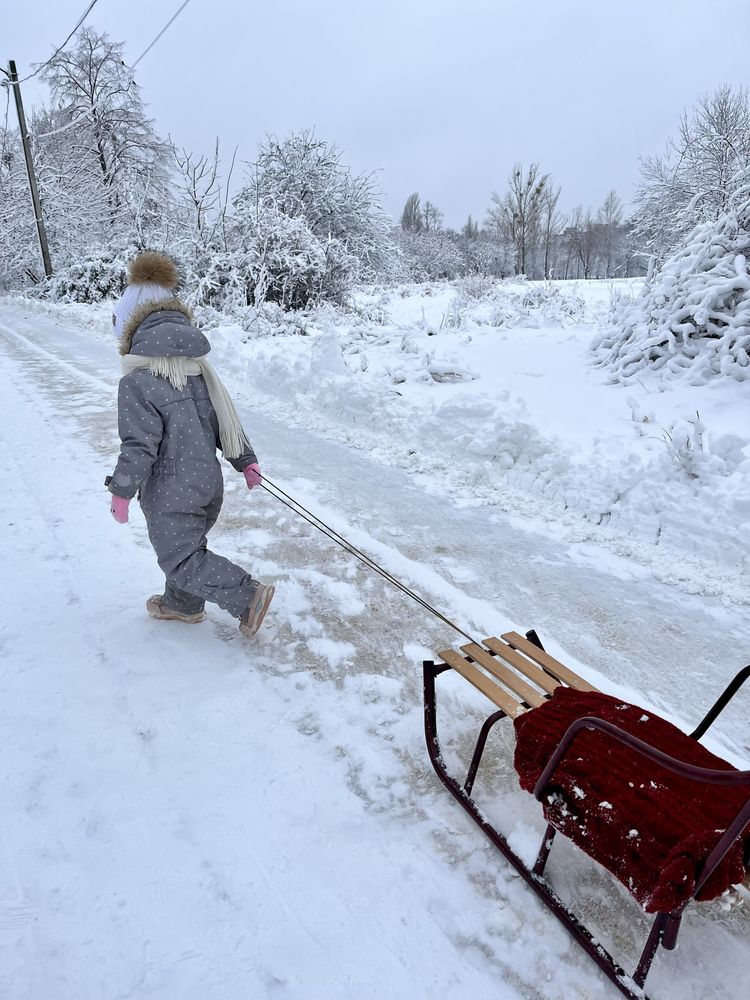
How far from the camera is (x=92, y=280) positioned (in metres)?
20.1

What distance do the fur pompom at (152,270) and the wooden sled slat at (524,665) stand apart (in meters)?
2.24

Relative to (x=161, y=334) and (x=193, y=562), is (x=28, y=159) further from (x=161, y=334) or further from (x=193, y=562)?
(x=193, y=562)

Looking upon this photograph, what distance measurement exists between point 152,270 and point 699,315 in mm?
5426

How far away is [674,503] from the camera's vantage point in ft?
13.2

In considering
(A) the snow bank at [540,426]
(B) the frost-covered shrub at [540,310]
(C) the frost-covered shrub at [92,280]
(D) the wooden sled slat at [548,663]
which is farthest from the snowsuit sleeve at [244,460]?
(C) the frost-covered shrub at [92,280]

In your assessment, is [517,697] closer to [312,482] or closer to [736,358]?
[312,482]

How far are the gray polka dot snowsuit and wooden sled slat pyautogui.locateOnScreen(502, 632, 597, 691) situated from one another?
126 cm

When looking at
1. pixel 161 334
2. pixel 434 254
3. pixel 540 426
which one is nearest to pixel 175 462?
pixel 161 334

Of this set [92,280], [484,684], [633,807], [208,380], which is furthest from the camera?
[92,280]

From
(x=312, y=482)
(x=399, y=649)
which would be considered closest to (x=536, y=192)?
(x=312, y=482)

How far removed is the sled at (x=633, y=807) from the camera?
134cm

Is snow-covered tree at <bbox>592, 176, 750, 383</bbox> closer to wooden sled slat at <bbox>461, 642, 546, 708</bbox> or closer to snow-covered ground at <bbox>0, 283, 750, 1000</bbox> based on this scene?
snow-covered ground at <bbox>0, 283, 750, 1000</bbox>

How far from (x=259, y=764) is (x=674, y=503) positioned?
3269 millimetres

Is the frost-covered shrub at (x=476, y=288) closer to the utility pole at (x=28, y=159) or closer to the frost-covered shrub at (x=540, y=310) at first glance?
the frost-covered shrub at (x=540, y=310)
